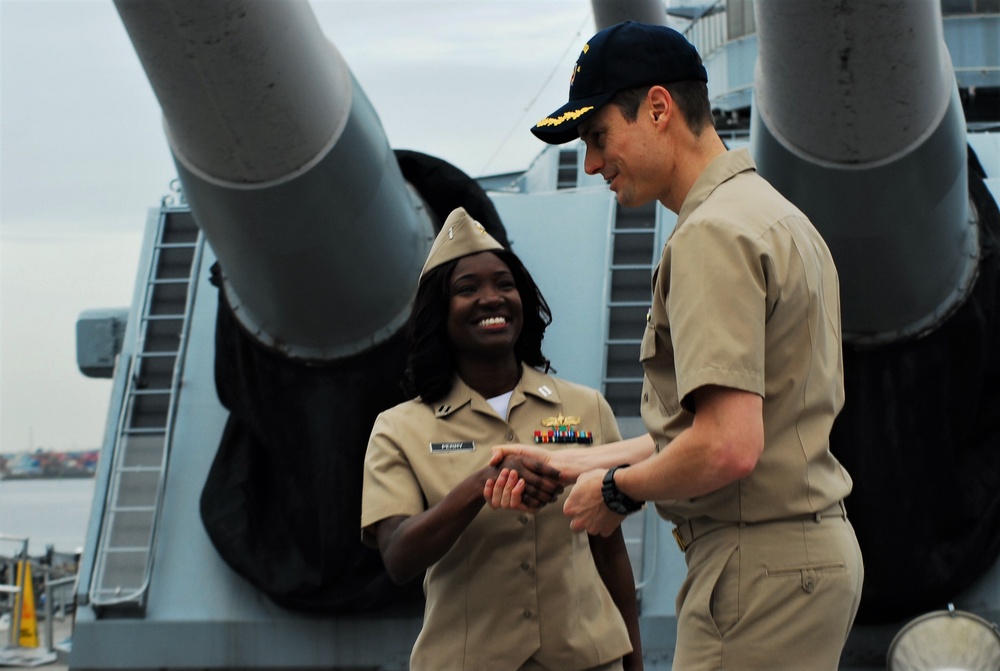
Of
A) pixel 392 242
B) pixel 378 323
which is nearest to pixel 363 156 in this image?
pixel 392 242

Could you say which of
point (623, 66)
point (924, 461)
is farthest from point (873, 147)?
point (623, 66)

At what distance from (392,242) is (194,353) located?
125 centimetres

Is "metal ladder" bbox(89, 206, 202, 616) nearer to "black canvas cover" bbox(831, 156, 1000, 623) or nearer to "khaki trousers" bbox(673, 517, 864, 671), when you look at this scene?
"black canvas cover" bbox(831, 156, 1000, 623)

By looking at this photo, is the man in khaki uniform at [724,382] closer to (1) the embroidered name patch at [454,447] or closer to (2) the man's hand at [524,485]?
(2) the man's hand at [524,485]

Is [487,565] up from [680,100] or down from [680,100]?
down

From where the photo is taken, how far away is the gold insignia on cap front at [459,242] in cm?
313

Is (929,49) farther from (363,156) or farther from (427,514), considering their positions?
(427,514)

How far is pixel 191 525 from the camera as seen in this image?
5.13 m

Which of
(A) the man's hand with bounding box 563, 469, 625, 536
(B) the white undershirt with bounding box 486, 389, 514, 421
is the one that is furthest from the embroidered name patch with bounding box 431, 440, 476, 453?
(A) the man's hand with bounding box 563, 469, 625, 536

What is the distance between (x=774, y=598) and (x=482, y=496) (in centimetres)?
66

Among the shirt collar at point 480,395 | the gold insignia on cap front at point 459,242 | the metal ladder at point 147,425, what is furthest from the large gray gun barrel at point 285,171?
the shirt collar at point 480,395

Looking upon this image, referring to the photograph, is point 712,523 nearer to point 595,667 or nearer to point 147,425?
point 595,667

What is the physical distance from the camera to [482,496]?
8.63 ft

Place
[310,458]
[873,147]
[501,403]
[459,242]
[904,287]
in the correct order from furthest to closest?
[310,458] → [904,287] → [873,147] → [459,242] → [501,403]
